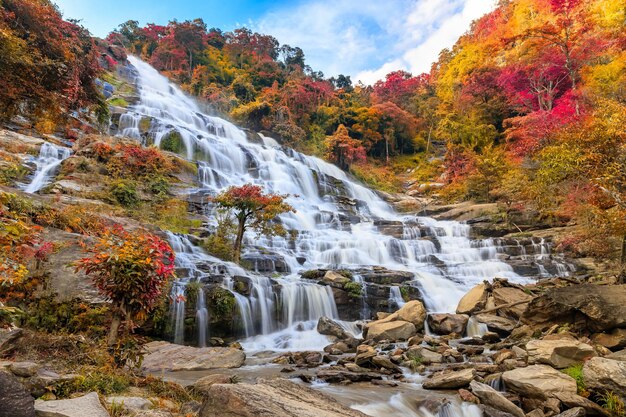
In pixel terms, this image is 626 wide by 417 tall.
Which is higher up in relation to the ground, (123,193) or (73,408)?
(123,193)

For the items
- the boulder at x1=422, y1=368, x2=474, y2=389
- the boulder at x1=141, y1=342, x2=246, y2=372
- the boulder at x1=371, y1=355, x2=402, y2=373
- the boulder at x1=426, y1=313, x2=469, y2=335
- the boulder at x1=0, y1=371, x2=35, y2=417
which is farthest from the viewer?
the boulder at x1=426, y1=313, x2=469, y2=335

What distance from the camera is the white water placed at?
15352 millimetres

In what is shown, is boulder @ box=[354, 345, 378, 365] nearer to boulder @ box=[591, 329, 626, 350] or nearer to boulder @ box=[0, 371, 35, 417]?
boulder @ box=[591, 329, 626, 350]

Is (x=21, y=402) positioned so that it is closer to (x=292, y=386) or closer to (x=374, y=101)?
(x=292, y=386)

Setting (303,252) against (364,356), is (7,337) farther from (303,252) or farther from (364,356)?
(303,252)

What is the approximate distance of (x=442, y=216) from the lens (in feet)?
82.1

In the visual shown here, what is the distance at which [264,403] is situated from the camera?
10.8 feet

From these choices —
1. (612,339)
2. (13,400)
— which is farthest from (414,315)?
(13,400)

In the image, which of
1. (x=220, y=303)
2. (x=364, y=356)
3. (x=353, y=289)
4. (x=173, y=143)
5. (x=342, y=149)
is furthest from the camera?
(x=342, y=149)

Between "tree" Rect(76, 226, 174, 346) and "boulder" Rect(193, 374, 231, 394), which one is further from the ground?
"tree" Rect(76, 226, 174, 346)

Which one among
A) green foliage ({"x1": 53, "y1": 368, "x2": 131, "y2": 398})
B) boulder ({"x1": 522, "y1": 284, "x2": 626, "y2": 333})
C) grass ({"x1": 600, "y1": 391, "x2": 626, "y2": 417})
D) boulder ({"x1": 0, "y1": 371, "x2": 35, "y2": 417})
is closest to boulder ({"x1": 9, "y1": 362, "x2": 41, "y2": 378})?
green foliage ({"x1": 53, "y1": 368, "x2": 131, "y2": 398})

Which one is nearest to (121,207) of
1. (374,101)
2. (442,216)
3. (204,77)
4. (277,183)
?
(277,183)

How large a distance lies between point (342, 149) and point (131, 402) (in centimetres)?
3438

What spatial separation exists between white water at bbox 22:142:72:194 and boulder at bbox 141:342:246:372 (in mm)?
11074
